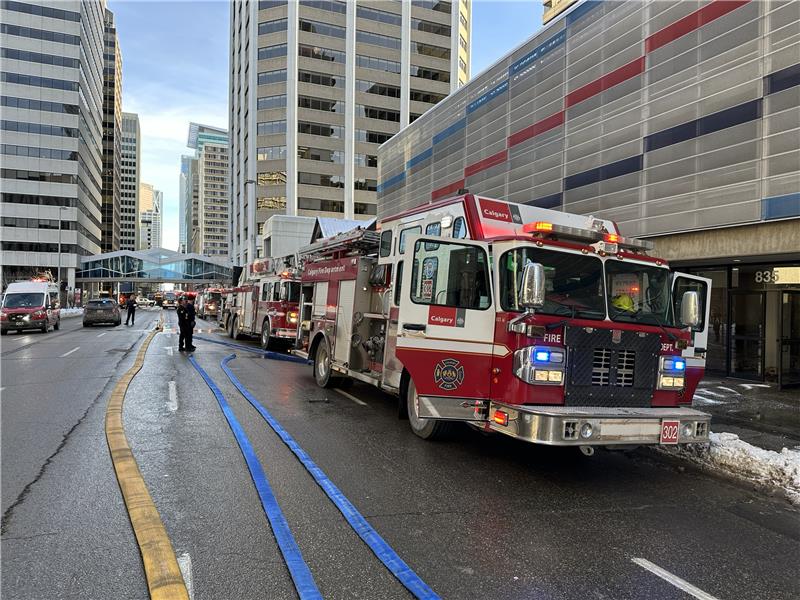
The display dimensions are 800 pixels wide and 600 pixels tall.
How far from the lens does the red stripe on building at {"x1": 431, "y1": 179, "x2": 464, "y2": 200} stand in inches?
1027

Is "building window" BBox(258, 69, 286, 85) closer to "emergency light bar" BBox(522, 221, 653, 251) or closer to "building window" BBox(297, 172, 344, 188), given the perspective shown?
"building window" BBox(297, 172, 344, 188)

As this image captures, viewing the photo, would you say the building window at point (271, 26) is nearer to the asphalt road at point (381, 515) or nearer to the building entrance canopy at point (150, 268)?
the building entrance canopy at point (150, 268)

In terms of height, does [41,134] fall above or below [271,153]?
above

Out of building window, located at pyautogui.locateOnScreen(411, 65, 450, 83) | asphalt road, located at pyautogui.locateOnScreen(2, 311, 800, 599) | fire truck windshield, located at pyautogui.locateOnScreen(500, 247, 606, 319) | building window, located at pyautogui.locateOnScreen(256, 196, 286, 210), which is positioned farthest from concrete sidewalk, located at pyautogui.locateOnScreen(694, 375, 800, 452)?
building window, located at pyautogui.locateOnScreen(411, 65, 450, 83)

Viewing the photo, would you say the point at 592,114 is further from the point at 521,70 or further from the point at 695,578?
the point at 695,578

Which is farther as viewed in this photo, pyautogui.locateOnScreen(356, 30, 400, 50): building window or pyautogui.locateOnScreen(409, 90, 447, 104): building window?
pyautogui.locateOnScreen(409, 90, 447, 104): building window

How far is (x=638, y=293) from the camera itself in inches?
239

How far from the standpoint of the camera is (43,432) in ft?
21.6

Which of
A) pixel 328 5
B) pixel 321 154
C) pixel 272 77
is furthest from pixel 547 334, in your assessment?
pixel 328 5

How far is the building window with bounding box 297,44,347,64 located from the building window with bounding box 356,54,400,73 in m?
2.49

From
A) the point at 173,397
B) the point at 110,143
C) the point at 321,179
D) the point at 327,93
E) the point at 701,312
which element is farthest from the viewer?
the point at 110,143

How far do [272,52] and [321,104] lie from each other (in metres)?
9.37

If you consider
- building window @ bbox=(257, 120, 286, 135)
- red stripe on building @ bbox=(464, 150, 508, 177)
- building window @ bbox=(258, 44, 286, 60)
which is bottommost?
red stripe on building @ bbox=(464, 150, 508, 177)

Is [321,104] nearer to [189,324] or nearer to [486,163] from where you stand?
[486,163]
